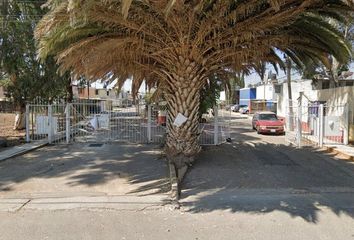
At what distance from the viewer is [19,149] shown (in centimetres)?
1506

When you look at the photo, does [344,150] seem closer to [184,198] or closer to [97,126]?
[184,198]

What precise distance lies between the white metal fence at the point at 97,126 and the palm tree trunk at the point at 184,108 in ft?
14.0

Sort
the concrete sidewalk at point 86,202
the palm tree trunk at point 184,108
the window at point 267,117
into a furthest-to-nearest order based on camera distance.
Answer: the window at point 267,117 → the palm tree trunk at point 184,108 → the concrete sidewalk at point 86,202

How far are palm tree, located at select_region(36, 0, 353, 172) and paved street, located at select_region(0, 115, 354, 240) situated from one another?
6.16 feet

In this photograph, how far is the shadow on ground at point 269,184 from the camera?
24.5 feet

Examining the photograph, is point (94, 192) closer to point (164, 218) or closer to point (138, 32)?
point (164, 218)

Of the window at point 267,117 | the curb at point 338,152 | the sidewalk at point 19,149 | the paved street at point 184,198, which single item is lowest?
the paved street at point 184,198

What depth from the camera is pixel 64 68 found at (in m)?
12.7

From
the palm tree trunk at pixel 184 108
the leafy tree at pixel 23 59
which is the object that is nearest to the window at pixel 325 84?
the leafy tree at pixel 23 59

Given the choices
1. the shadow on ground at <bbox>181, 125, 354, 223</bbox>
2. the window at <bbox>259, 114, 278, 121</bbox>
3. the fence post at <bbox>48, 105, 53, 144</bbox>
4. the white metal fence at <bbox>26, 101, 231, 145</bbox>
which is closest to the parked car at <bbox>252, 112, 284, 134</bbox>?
the window at <bbox>259, 114, 278, 121</bbox>

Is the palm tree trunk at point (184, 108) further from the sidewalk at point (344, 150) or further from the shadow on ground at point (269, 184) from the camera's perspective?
the sidewalk at point (344, 150)

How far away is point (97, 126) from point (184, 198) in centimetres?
1139

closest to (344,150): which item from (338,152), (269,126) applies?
(338,152)

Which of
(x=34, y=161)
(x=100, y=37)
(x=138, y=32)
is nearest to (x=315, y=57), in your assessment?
(x=138, y=32)
